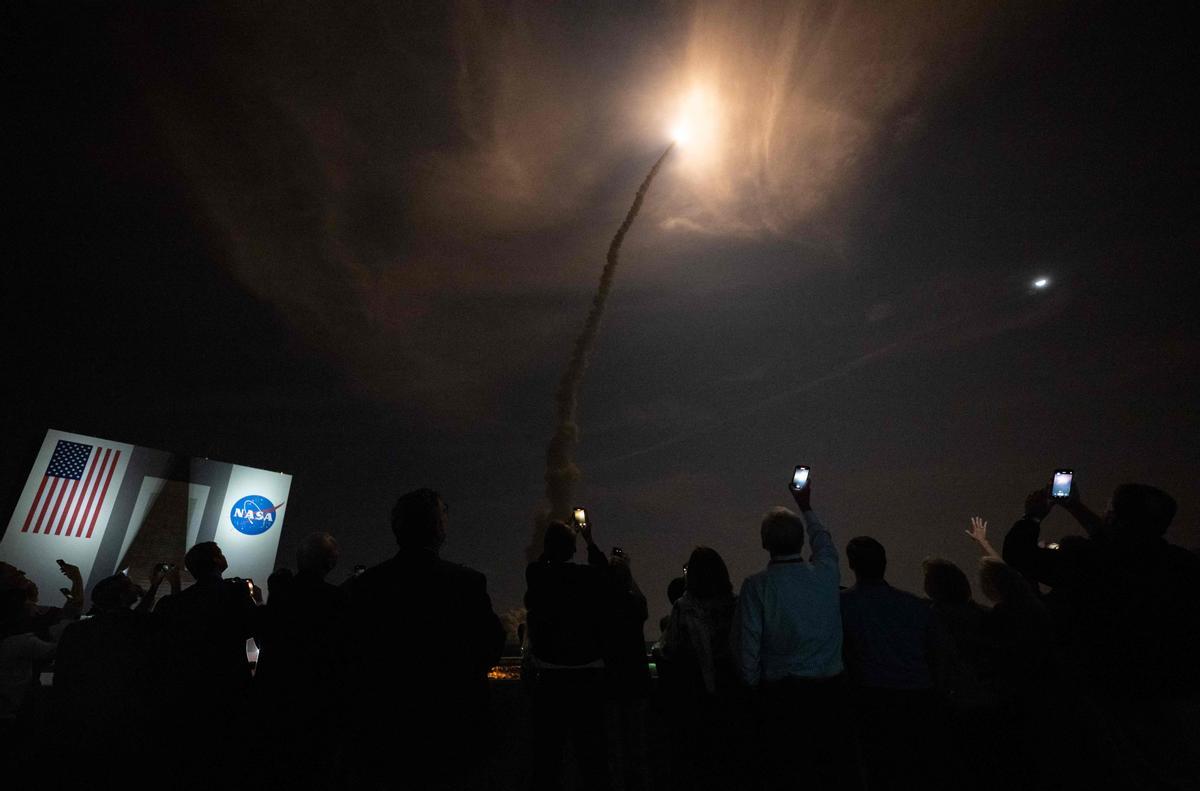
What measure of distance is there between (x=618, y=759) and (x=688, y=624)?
222cm

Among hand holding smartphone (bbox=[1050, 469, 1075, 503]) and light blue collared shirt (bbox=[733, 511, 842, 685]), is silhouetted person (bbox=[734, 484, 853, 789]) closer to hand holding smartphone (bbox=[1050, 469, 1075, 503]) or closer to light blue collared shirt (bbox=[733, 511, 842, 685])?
light blue collared shirt (bbox=[733, 511, 842, 685])

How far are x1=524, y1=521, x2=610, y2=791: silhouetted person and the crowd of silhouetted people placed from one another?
0.02 m

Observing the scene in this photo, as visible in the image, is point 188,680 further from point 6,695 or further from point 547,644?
point 547,644

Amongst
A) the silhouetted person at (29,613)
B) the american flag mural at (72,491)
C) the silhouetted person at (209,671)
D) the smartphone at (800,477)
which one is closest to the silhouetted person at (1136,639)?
the smartphone at (800,477)

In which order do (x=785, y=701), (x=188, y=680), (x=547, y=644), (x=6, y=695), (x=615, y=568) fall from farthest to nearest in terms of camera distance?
(x=615, y=568) → (x=6, y=695) → (x=547, y=644) → (x=188, y=680) → (x=785, y=701)

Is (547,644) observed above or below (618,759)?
above

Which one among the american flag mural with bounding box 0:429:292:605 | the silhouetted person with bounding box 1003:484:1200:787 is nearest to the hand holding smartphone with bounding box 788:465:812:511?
the silhouetted person with bounding box 1003:484:1200:787

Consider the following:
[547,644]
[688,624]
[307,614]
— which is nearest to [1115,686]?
[688,624]

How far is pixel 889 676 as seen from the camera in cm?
389

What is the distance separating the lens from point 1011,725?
13.0ft

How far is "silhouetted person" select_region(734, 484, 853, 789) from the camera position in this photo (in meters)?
3.56

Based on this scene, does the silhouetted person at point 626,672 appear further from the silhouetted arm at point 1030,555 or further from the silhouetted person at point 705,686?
the silhouetted arm at point 1030,555

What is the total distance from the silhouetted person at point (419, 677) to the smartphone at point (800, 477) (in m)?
3.15

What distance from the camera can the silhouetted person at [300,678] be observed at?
360cm
